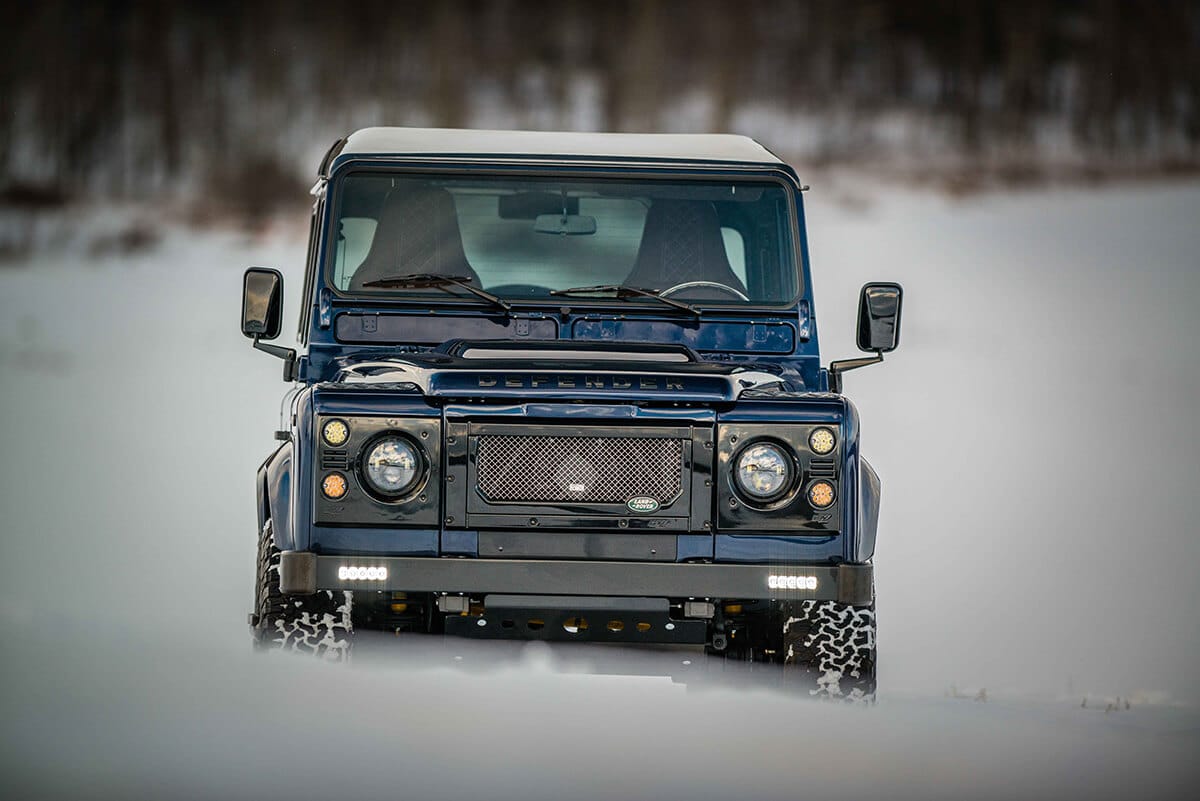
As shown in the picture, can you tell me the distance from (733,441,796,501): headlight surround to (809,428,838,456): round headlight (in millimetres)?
89

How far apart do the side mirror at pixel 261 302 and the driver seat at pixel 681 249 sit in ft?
4.40

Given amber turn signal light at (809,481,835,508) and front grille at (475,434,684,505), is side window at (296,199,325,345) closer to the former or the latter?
front grille at (475,434,684,505)

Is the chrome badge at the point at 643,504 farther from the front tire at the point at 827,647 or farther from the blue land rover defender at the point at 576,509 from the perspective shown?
the front tire at the point at 827,647

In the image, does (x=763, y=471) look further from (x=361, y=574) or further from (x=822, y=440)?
(x=361, y=574)

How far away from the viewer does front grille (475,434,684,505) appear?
5.93 m

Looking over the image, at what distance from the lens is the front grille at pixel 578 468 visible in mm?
5930

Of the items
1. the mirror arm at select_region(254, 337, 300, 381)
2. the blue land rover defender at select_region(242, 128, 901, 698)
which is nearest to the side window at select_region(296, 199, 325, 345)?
the mirror arm at select_region(254, 337, 300, 381)

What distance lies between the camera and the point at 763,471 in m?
5.98

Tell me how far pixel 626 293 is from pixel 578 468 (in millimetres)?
1295

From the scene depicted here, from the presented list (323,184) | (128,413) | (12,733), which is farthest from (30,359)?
(12,733)

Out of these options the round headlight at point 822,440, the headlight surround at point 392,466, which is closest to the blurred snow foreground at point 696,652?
the headlight surround at point 392,466

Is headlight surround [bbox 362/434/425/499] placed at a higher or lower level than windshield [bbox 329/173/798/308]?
lower

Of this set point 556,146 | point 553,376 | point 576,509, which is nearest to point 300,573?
point 576,509

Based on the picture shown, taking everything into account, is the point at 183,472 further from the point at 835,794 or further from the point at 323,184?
the point at 835,794
